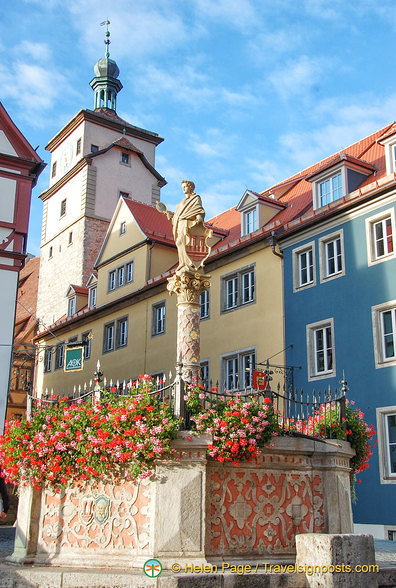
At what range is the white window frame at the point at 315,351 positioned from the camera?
20.7m

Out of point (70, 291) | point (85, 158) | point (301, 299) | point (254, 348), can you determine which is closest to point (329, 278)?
point (301, 299)

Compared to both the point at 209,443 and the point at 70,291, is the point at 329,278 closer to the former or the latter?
the point at 209,443

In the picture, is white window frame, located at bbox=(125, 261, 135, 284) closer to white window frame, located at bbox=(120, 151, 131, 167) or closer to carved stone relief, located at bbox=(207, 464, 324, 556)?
white window frame, located at bbox=(120, 151, 131, 167)

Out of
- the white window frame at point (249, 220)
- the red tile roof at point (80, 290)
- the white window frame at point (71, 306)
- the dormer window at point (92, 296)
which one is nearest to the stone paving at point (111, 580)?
the white window frame at point (249, 220)

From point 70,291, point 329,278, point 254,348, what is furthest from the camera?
point 70,291

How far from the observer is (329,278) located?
21516 mm

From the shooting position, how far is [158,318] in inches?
1153

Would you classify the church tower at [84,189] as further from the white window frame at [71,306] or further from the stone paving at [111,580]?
the stone paving at [111,580]

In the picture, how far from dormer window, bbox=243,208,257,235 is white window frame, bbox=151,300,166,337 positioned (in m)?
4.85

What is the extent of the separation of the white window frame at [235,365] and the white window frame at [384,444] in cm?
522

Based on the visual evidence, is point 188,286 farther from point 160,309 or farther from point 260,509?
point 160,309

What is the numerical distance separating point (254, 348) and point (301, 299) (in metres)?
2.40

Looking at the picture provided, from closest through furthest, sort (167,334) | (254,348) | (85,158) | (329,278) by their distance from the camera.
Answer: (329,278) → (254,348) → (167,334) → (85,158)

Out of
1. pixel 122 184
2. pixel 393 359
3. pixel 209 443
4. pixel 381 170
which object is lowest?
pixel 209 443
